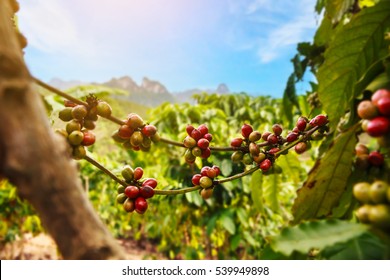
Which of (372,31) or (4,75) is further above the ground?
(372,31)

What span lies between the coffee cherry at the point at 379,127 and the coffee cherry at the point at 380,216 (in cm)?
10

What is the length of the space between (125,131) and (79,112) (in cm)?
11

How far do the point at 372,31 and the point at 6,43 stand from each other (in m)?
0.84

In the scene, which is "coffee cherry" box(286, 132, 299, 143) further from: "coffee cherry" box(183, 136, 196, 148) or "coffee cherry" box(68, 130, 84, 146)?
"coffee cherry" box(68, 130, 84, 146)

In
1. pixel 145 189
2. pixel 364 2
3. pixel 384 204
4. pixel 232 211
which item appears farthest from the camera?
pixel 232 211

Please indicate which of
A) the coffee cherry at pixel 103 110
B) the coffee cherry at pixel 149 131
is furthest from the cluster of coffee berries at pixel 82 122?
the coffee cherry at pixel 149 131

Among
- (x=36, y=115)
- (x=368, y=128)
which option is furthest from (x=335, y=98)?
(x=36, y=115)

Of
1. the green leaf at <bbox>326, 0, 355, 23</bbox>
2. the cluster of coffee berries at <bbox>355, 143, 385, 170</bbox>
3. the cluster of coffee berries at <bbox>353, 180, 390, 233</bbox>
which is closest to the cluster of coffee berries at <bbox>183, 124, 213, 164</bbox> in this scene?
the cluster of coffee berries at <bbox>355, 143, 385, 170</bbox>

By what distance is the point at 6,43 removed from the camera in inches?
11.6

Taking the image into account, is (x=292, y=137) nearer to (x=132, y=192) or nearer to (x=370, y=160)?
(x=370, y=160)

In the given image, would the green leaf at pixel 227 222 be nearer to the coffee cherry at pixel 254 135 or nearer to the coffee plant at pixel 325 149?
the coffee plant at pixel 325 149

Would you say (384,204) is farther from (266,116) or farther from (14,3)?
(266,116)

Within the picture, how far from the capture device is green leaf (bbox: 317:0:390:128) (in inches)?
33.2

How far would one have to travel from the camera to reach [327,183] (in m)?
0.83
